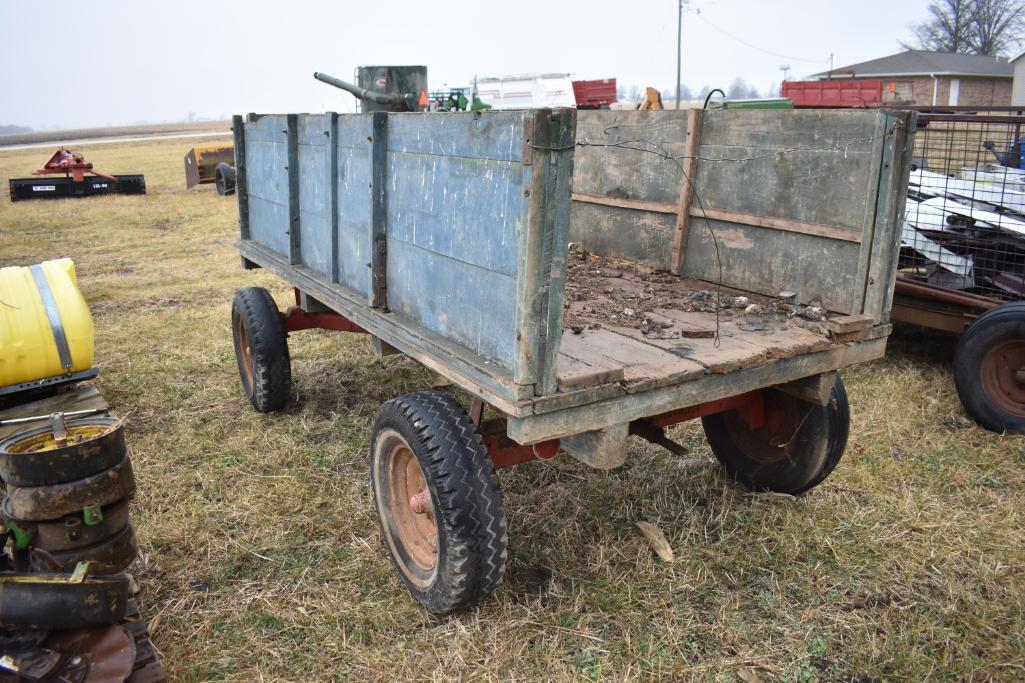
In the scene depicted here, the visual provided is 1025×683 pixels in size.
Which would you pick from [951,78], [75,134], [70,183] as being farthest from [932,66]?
[75,134]

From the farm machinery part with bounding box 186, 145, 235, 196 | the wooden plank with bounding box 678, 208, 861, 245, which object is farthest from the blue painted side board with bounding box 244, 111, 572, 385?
the farm machinery part with bounding box 186, 145, 235, 196

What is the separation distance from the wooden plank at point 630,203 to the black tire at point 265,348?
80.9 inches

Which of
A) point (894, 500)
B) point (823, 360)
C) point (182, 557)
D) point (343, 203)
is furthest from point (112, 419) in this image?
point (894, 500)

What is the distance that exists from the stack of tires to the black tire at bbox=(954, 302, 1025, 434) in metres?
4.68

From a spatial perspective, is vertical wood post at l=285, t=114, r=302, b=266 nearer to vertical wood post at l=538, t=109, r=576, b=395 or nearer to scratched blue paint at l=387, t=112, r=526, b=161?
scratched blue paint at l=387, t=112, r=526, b=161

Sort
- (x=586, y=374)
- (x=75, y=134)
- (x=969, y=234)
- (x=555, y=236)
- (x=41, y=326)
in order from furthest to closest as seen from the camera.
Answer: (x=75, y=134), (x=969, y=234), (x=41, y=326), (x=586, y=374), (x=555, y=236)

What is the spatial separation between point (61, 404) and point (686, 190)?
3738 millimetres

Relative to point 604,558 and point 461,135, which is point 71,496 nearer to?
point 461,135

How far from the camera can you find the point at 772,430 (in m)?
3.88

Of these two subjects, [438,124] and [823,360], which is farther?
[823,360]

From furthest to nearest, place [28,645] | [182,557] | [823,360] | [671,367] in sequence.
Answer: [182,557]
[823,360]
[671,367]
[28,645]

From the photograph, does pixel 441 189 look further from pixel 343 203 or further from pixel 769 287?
pixel 769 287

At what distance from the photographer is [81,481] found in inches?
112

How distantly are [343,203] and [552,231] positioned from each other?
1.64 meters
